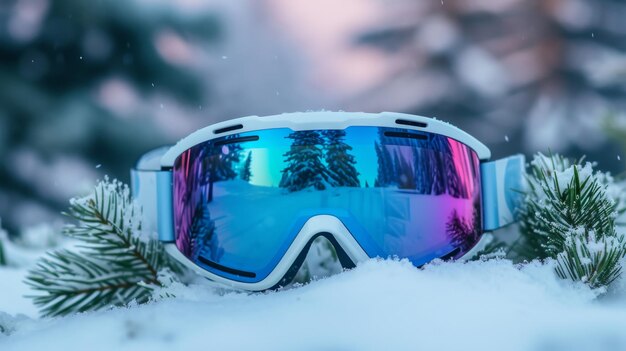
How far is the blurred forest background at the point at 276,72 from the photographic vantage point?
3.73 meters

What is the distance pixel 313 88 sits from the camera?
754cm

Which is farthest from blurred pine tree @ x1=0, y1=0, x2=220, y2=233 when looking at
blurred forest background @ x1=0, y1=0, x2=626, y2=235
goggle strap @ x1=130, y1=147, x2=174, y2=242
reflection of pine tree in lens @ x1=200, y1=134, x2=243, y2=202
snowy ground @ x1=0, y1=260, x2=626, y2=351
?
snowy ground @ x1=0, y1=260, x2=626, y2=351

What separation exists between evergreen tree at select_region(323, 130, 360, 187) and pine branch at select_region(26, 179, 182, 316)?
10.2 inches

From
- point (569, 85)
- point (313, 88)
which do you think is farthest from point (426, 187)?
point (313, 88)

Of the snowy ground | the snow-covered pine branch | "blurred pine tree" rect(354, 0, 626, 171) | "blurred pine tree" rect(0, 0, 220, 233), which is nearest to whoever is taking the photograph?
the snowy ground

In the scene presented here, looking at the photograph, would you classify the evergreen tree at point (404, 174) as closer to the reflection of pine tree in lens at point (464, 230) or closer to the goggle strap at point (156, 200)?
the reflection of pine tree in lens at point (464, 230)

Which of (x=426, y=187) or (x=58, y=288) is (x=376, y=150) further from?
(x=58, y=288)

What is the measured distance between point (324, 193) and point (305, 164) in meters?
0.04

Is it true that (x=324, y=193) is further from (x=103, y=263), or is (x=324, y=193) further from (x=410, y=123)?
(x=103, y=263)

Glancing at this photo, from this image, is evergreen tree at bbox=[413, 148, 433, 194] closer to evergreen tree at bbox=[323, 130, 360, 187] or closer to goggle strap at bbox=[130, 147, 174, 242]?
evergreen tree at bbox=[323, 130, 360, 187]

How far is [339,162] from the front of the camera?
741 millimetres

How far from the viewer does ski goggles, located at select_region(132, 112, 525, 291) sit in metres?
0.74

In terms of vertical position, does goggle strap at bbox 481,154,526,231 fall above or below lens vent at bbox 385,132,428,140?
below

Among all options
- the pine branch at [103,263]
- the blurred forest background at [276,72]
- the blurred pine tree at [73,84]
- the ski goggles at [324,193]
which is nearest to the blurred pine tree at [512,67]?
the blurred forest background at [276,72]
